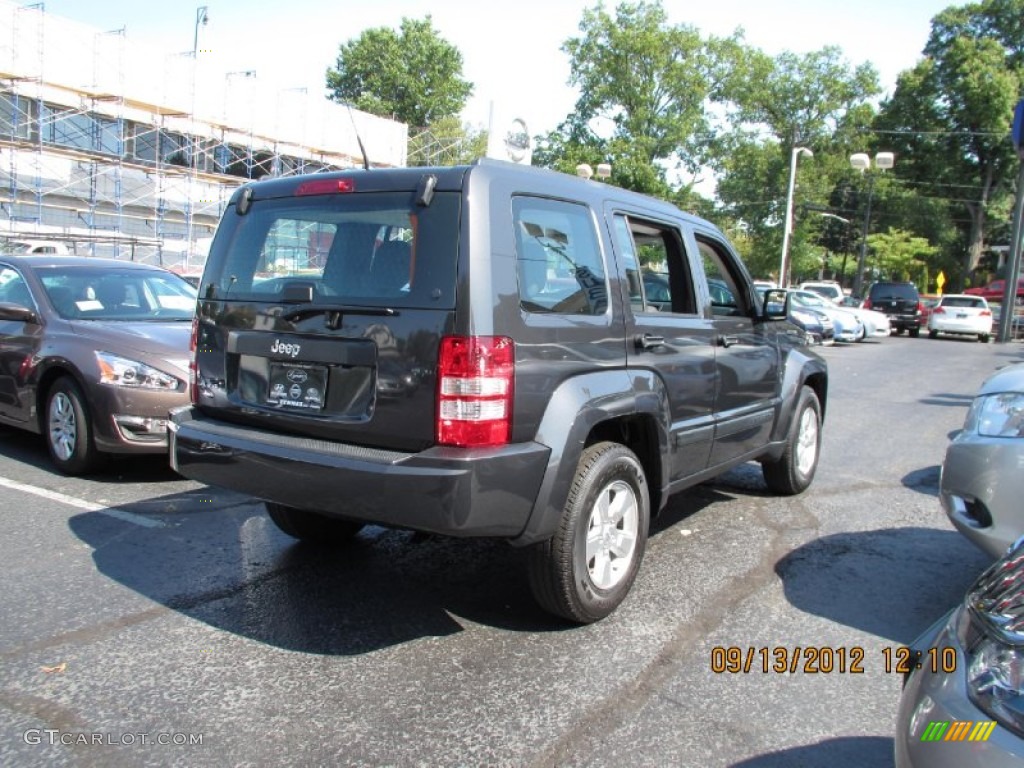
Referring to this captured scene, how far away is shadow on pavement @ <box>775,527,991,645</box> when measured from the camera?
3.85 m

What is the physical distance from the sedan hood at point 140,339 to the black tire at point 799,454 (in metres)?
4.19

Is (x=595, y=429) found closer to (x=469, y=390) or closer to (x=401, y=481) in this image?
(x=469, y=390)

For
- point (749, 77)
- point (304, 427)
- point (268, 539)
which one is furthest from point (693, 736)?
point (749, 77)

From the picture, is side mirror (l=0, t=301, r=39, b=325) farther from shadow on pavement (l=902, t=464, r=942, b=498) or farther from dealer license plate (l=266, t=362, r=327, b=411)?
shadow on pavement (l=902, t=464, r=942, b=498)

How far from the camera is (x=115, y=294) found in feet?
22.4

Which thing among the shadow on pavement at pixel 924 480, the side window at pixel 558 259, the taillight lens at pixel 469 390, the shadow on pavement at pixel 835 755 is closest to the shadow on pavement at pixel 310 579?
the taillight lens at pixel 469 390

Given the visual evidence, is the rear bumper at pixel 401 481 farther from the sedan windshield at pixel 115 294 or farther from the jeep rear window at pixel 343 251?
the sedan windshield at pixel 115 294

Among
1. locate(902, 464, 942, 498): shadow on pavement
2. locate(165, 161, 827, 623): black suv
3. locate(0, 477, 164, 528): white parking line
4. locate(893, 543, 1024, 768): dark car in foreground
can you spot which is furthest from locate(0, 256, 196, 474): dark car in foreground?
locate(902, 464, 942, 498): shadow on pavement

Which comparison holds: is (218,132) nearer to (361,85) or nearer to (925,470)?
(925,470)

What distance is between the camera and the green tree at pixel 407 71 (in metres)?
69.7

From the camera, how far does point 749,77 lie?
54.3m

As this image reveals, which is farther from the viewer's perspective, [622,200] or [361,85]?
[361,85]

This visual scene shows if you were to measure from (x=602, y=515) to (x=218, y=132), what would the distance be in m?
31.5

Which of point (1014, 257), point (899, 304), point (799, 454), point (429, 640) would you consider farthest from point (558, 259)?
point (899, 304)
